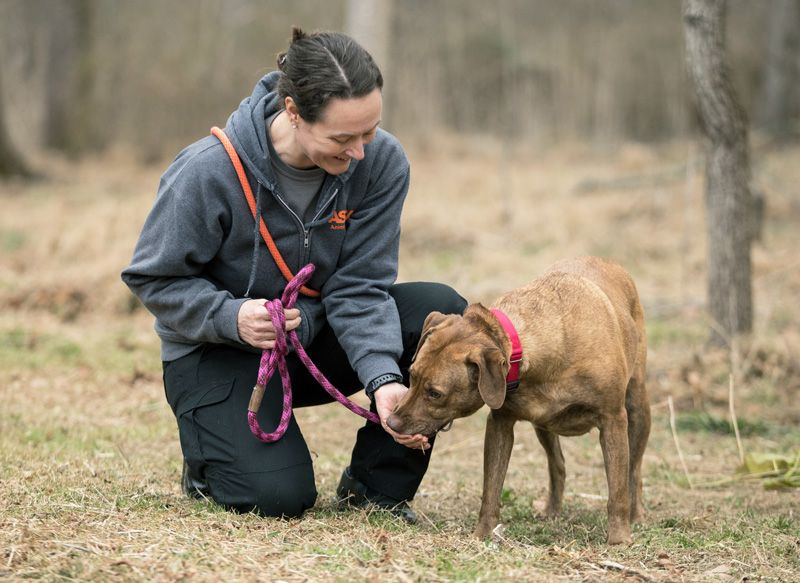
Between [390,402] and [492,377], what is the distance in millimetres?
579

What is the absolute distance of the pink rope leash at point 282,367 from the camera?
429 centimetres

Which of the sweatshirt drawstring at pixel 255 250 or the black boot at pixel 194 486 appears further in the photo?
the black boot at pixel 194 486

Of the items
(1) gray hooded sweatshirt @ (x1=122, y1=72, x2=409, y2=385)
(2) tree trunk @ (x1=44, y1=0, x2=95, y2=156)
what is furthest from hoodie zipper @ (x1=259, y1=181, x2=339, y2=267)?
(2) tree trunk @ (x1=44, y1=0, x2=95, y2=156)

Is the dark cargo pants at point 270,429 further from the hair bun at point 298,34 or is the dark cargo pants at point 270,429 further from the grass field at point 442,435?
the hair bun at point 298,34

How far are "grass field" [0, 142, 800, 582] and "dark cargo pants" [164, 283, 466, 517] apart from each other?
170 millimetres

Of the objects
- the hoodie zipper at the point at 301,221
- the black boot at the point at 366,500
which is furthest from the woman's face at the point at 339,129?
the black boot at the point at 366,500

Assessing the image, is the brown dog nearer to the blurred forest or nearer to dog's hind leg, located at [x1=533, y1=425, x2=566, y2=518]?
dog's hind leg, located at [x1=533, y1=425, x2=566, y2=518]

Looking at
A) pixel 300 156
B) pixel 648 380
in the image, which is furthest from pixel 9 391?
pixel 648 380

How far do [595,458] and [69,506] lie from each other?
→ 3.44 meters

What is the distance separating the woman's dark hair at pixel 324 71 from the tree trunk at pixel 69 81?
1627 centimetres

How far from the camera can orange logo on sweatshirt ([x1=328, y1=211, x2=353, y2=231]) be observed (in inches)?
179

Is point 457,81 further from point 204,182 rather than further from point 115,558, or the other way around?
point 115,558

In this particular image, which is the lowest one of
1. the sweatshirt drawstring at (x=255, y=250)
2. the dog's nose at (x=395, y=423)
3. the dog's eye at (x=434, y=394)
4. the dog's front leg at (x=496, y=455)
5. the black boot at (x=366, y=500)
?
the black boot at (x=366, y=500)

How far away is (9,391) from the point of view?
271 inches
